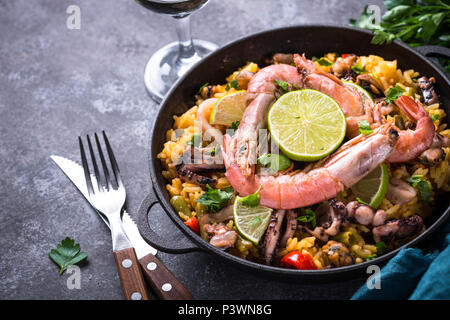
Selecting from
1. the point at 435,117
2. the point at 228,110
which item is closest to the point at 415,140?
the point at 435,117

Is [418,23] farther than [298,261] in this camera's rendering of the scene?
Yes

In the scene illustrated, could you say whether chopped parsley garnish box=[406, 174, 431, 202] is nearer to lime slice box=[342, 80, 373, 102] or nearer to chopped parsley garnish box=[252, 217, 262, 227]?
lime slice box=[342, 80, 373, 102]

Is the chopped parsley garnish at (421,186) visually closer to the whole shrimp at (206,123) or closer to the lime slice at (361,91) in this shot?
the lime slice at (361,91)

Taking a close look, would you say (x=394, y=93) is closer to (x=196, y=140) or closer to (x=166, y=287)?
(x=196, y=140)

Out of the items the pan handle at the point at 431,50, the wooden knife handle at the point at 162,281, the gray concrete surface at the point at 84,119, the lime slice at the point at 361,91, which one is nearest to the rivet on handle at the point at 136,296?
the wooden knife handle at the point at 162,281

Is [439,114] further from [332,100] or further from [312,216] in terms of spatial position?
[312,216]

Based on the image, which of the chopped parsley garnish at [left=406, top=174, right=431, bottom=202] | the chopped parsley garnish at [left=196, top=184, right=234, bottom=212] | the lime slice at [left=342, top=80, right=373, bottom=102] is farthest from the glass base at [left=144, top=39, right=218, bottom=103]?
the chopped parsley garnish at [left=406, top=174, right=431, bottom=202]

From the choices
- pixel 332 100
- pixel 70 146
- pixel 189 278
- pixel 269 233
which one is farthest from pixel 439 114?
pixel 70 146
